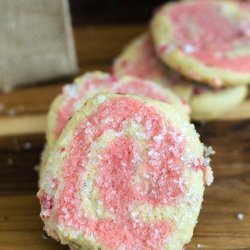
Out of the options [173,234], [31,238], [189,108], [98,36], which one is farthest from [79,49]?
[173,234]

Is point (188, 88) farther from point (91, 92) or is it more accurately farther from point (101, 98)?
point (101, 98)

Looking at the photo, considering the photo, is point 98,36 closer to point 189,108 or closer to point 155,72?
point 155,72

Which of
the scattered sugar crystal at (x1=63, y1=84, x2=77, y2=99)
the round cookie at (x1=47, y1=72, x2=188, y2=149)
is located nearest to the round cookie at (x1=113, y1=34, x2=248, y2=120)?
the round cookie at (x1=47, y1=72, x2=188, y2=149)

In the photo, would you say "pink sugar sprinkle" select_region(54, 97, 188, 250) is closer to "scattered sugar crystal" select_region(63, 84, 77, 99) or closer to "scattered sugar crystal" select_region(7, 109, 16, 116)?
"scattered sugar crystal" select_region(63, 84, 77, 99)

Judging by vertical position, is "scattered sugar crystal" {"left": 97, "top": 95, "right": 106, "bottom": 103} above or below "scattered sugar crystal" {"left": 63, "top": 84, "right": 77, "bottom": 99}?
above

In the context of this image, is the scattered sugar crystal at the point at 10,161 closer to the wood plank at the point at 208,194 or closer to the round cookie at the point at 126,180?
the wood plank at the point at 208,194

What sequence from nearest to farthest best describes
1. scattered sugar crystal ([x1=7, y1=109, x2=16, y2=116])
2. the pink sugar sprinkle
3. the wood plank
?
Answer: the pink sugar sprinkle → the wood plank → scattered sugar crystal ([x1=7, y1=109, x2=16, y2=116])
